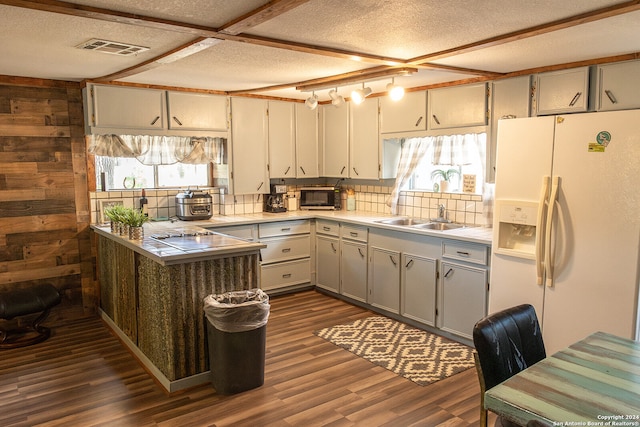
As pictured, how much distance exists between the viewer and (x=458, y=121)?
421cm

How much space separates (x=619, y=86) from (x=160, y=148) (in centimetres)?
401

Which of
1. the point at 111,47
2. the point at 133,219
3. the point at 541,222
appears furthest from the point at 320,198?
the point at 111,47

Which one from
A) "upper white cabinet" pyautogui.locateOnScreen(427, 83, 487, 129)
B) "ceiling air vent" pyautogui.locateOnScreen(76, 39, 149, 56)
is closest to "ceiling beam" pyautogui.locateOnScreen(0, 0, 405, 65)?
"ceiling air vent" pyautogui.locateOnScreen(76, 39, 149, 56)

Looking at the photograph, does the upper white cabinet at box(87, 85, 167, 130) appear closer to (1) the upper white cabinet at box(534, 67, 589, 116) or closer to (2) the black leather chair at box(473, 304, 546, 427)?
(1) the upper white cabinet at box(534, 67, 589, 116)

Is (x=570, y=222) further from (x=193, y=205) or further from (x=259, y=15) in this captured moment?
(x=193, y=205)

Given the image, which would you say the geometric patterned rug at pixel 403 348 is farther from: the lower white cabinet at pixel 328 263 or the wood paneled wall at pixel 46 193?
the wood paneled wall at pixel 46 193

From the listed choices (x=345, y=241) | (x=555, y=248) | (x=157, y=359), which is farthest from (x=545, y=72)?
(x=157, y=359)

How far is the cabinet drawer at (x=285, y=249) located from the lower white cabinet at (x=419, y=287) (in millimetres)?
1357

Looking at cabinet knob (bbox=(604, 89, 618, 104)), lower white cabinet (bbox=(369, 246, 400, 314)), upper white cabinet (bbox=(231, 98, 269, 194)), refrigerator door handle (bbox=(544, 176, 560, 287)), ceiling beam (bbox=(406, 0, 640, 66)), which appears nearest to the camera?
ceiling beam (bbox=(406, 0, 640, 66))

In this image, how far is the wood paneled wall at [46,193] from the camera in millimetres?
4246

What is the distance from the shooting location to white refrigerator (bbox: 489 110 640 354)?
281cm

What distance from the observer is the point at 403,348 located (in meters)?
3.89

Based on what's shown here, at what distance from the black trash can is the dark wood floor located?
92mm

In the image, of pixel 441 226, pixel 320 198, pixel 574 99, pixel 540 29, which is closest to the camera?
pixel 540 29
